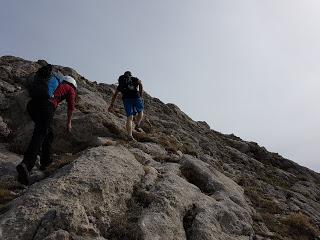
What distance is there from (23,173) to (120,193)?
333cm

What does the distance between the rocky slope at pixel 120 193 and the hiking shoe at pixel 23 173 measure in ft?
1.02

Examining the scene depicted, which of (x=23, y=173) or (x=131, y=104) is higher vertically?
(x=131, y=104)

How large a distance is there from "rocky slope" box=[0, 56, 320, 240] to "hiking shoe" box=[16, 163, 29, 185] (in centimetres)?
31

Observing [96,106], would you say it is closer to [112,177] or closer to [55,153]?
[55,153]

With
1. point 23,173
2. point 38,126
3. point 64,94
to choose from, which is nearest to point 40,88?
point 38,126

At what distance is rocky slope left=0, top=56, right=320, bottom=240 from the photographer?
11.9 meters

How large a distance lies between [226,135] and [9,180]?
30.5 meters

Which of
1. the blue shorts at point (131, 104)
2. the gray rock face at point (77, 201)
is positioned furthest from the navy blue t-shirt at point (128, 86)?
the gray rock face at point (77, 201)

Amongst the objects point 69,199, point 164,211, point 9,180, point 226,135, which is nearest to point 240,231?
point 164,211

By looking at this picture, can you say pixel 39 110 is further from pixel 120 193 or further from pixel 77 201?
pixel 77 201

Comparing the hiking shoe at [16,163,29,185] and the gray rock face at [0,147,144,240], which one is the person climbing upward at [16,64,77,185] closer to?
the hiking shoe at [16,163,29,185]

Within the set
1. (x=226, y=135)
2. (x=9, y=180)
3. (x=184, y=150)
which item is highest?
(x=226, y=135)

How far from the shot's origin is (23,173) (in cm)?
1482

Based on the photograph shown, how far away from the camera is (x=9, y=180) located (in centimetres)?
1565
